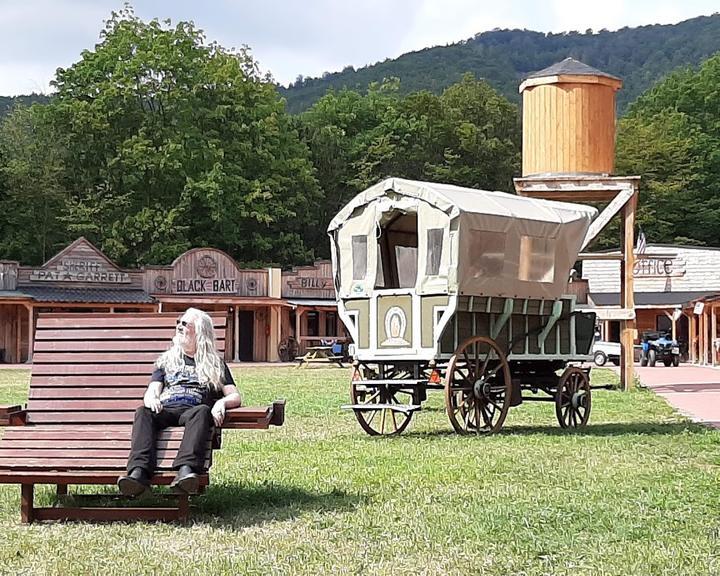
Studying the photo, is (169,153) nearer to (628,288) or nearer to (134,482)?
(628,288)

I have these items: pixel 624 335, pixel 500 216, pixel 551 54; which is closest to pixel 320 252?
pixel 624 335

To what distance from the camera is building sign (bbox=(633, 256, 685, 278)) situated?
47875 millimetres

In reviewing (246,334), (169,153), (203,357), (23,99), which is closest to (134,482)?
(203,357)

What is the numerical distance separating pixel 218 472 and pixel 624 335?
592 inches

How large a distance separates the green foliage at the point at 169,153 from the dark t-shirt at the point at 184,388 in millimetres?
44568

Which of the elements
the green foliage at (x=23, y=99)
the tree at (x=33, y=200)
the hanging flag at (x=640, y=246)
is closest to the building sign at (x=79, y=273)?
the tree at (x=33, y=200)

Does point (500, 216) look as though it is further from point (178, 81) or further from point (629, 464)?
point (178, 81)

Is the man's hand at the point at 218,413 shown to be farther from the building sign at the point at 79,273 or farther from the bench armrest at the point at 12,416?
the building sign at the point at 79,273

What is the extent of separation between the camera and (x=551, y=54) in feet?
536

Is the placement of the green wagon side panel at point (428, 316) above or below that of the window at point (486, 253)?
below

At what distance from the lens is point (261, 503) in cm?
792

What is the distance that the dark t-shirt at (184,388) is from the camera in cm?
Result: 749

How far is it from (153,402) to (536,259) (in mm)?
7421

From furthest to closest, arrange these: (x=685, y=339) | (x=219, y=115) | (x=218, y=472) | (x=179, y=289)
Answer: (x=219, y=115), (x=685, y=339), (x=179, y=289), (x=218, y=472)
